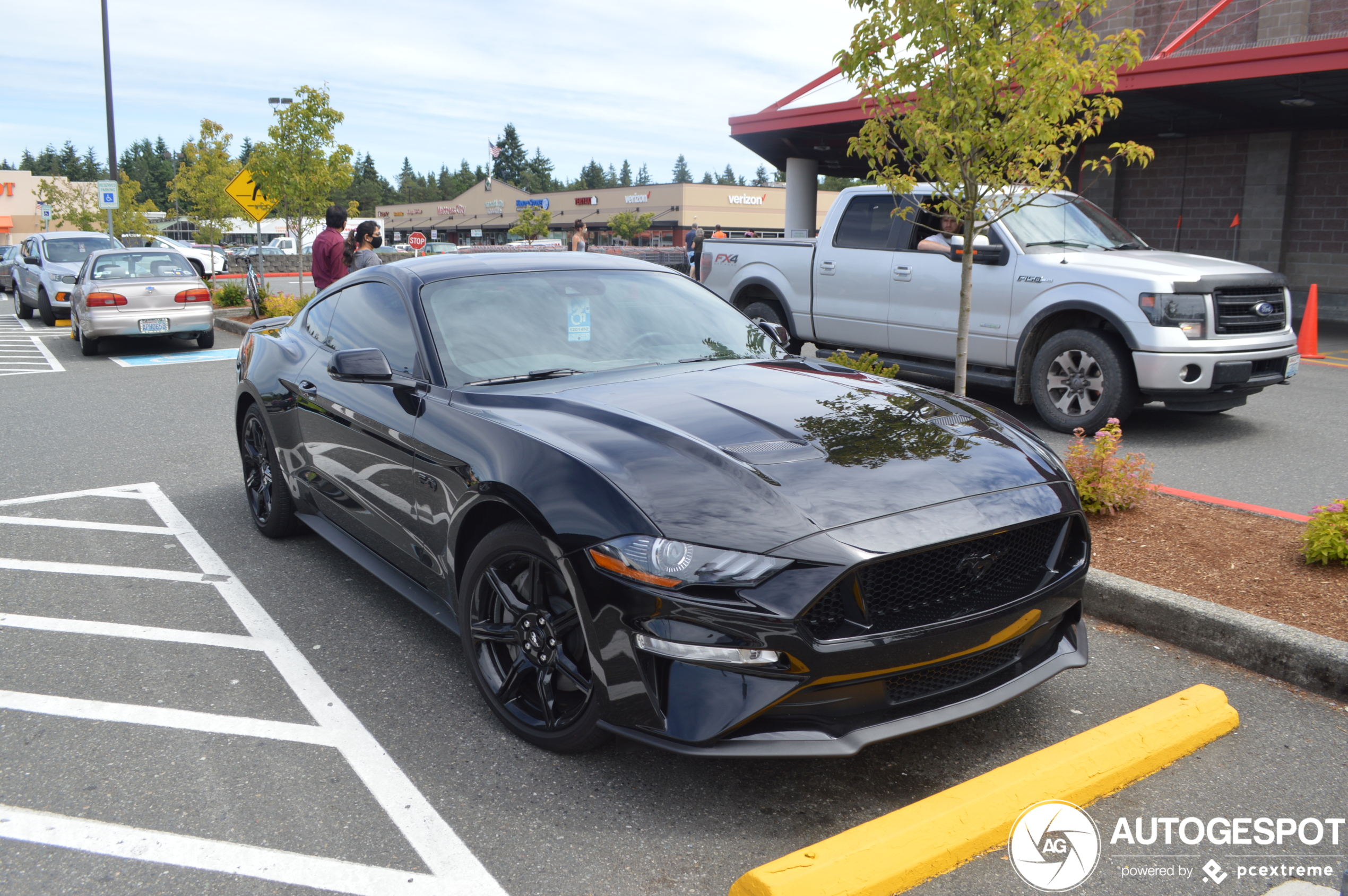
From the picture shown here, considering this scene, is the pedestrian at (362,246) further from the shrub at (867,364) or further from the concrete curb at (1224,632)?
the concrete curb at (1224,632)

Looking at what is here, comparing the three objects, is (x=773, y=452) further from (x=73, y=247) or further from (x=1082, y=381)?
(x=73, y=247)

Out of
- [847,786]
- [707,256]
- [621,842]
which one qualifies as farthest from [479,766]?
[707,256]

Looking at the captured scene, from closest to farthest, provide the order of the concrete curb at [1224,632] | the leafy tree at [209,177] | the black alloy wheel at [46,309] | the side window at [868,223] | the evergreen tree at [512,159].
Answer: the concrete curb at [1224,632], the side window at [868,223], the black alloy wheel at [46,309], the leafy tree at [209,177], the evergreen tree at [512,159]

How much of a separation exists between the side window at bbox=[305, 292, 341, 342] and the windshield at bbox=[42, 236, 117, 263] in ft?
59.7

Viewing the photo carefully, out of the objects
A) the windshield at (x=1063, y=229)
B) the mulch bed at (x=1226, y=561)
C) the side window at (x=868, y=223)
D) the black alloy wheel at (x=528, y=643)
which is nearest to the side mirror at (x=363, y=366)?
the black alloy wheel at (x=528, y=643)

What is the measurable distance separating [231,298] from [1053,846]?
21.7m

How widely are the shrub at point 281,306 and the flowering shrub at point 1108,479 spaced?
557 inches

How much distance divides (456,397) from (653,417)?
843 millimetres

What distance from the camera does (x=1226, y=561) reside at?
15.0ft

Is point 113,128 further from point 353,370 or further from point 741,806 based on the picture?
point 741,806

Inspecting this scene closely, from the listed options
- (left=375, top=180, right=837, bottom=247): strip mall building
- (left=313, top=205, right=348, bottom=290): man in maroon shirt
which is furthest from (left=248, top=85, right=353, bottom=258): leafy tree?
(left=375, top=180, right=837, bottom=247): strip mall building

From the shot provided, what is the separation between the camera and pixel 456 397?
3705 mm

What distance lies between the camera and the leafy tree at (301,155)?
18719 mm

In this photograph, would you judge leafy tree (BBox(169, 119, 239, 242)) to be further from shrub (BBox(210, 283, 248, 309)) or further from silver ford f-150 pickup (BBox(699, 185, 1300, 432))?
silver ford f-150 pickup (BBox(699, 185, 1300, 432))
